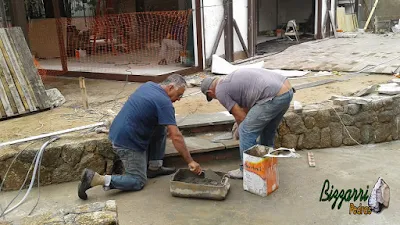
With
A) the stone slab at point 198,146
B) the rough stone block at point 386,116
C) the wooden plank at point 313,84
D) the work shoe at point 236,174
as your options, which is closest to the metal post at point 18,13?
the stone slab at point 198,146

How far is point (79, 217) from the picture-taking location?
239 centimetres

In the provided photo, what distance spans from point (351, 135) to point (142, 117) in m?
3.12

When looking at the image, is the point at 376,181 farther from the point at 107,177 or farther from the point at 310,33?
the point at 310,33

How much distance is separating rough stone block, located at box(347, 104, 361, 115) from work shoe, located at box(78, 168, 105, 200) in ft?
11.2

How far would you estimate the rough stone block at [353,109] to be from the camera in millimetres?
5438

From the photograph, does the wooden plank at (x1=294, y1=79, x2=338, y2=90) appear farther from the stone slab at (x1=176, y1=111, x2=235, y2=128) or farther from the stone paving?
the stone slab at (x1=176, y1=111, x2=235, y2=128)

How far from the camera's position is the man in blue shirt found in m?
3.90

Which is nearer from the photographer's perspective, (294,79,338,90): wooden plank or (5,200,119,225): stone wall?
(5,200,119,225): stone wall

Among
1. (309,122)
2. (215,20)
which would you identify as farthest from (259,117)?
(215,20)

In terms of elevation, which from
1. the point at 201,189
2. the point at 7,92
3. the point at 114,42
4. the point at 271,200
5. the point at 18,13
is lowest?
the point at 271,200

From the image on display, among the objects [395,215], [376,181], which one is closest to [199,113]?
[376,181]

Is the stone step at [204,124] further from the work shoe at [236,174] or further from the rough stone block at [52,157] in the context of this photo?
the rough stone block at [52,157]

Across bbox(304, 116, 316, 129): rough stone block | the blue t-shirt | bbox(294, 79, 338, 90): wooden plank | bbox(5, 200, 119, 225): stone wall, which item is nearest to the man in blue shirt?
the blue t-shirt

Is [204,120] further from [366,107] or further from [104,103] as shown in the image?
[366,107]
